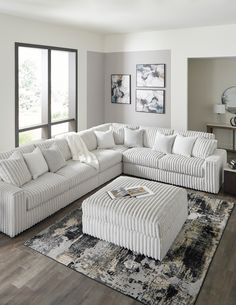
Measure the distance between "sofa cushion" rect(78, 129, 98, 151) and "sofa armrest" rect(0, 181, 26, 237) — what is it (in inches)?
83.8

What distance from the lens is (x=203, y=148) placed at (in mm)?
4910

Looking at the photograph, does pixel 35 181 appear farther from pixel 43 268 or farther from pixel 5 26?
pixel 5 26

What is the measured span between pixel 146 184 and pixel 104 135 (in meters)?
2.14

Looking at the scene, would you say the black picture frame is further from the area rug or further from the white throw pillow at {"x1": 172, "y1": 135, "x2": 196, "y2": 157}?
the area rug

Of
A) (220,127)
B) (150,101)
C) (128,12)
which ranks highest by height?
(128,12)

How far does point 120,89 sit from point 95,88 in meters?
0.62

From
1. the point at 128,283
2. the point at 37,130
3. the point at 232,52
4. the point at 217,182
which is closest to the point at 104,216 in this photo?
the point at 128,283

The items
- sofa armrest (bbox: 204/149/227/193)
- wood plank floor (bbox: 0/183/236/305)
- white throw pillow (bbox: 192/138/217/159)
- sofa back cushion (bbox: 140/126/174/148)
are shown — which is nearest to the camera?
wood plank floor (bbox: 0/183/236/305)

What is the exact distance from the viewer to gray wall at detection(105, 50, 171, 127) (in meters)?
6.64

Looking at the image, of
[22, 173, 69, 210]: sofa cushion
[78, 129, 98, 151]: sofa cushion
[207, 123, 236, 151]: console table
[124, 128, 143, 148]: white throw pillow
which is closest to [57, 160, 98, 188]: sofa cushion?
[22, 173, 69, 210]: sofa cushion

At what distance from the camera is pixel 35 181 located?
387cm

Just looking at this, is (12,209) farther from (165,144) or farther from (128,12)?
(128,12)

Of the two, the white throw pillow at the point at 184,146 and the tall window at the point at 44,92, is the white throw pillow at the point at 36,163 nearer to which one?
the tall window at the point at 44,92

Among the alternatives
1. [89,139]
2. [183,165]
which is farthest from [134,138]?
[183,165]
